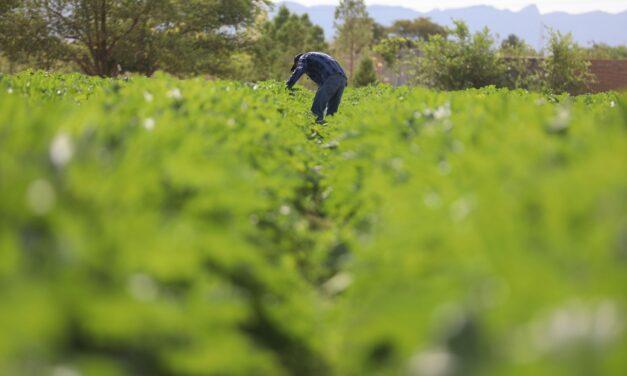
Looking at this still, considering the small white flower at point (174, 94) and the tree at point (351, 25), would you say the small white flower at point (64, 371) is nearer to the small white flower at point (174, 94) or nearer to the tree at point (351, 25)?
the small white flower at point (174, 94)

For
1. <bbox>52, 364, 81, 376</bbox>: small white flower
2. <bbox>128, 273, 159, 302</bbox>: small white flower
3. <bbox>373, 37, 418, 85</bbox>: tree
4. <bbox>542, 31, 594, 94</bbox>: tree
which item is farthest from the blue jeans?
<bbox>373, 37, 418, 85</bbox>: tree

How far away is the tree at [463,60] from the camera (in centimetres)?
3725

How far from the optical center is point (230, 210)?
3.27 meters

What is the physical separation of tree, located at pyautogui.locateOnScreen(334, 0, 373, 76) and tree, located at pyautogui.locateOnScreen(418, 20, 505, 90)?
24.1 metres

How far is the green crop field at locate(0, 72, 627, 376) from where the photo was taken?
173cm

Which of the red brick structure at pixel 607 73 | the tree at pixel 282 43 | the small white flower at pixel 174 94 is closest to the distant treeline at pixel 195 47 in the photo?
the tree at pixel 282 43

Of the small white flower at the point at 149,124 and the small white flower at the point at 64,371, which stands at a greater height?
the small white flower at the point at 149,124

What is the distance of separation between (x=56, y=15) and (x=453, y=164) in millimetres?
39084

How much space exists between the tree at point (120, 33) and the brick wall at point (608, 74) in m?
21.1

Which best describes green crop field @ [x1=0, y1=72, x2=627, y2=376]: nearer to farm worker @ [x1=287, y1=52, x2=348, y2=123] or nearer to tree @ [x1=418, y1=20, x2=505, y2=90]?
farm worker @ [x1=287, y1=52, x2=348, y2=123]

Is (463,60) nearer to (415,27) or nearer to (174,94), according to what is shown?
(174,94)

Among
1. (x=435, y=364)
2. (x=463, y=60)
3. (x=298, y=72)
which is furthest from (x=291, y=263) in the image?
(x=463, y=60)

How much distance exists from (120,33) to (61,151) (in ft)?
131

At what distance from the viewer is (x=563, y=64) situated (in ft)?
123
